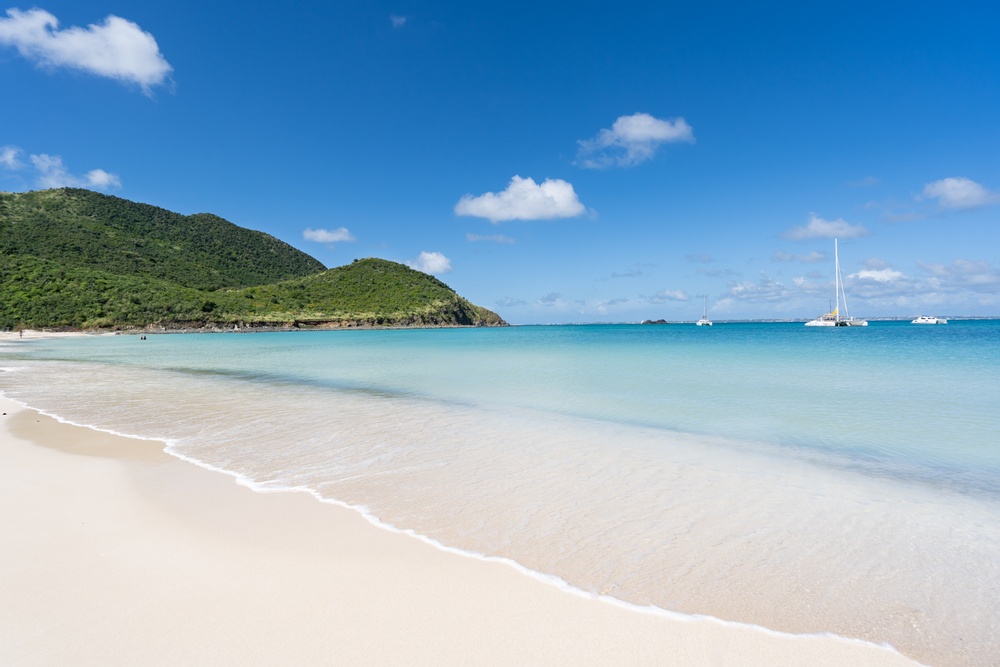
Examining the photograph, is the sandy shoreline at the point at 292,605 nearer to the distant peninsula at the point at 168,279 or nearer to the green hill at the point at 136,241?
the distant peninsula at the point at 168,279

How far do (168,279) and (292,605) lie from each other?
10715 cm

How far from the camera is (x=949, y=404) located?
1145 centimetres

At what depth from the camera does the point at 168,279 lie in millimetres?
89812

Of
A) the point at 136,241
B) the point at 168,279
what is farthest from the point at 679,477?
the point at 136,241

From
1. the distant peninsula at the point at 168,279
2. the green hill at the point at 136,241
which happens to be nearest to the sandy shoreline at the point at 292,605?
the distant peninsula at the point at 168,279

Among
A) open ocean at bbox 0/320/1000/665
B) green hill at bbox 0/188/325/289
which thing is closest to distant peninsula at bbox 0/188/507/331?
green hill at bbox 0/188/325/289

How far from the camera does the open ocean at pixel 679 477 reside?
10.8 feet

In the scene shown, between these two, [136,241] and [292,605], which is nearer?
[292,605]

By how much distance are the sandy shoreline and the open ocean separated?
31cm

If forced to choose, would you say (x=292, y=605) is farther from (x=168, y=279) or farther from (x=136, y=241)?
(x=136, y=241)

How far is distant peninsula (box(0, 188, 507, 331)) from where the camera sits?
68438 millimetres

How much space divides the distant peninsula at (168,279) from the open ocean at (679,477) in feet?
240

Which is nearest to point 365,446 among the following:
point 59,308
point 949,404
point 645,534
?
point 645,534

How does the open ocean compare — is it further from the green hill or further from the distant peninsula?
the green hill
